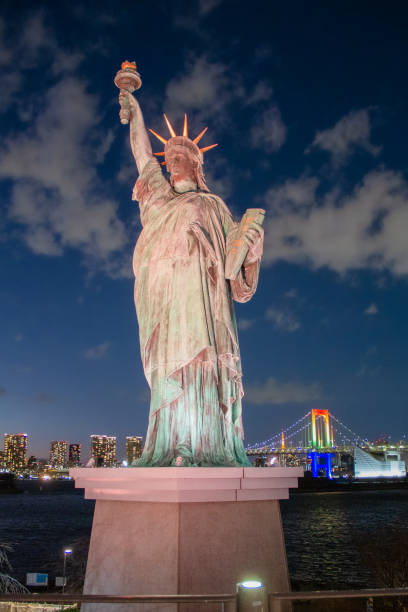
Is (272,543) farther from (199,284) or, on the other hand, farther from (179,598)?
(199,284)

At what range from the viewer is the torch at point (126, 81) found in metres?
7.10

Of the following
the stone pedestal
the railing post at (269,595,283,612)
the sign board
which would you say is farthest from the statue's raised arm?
the sign board

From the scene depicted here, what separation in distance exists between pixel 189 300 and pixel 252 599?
3376 mm

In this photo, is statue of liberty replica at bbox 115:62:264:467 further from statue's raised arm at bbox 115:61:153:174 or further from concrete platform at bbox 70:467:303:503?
concrete platform at bbox 70:467:303:503

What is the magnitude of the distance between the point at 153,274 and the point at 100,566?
122 inches

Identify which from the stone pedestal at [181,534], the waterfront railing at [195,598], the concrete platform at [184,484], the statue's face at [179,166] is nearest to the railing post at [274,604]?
the waterfront railing at [195,598]

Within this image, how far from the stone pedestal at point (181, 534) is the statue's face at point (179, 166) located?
12.7ft

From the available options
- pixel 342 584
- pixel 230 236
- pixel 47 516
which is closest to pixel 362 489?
pixel 47 516

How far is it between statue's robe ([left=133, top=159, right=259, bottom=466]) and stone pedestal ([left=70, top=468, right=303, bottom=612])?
550mm

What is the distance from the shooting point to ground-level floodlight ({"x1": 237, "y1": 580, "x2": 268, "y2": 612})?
2977mm

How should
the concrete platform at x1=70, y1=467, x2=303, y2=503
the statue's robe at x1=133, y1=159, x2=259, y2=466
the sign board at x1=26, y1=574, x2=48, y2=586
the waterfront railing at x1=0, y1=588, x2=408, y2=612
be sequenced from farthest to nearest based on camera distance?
the sign board at x1=26, y1=574, x2=48, y2=586
the statue's robe at x1=133, y1=159, x2=259, y2=466
the concrete platform at x1=70, y1=467, x2=303, y2=503
the waterfront railing at x1=0, y1=588, x2=408, y2=612

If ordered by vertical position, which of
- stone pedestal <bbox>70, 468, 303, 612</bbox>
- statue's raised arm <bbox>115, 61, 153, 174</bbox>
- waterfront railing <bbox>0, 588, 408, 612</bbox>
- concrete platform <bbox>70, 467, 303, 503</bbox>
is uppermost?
statue's raised arm <bbox>115, 61, 153, 174</bbox>

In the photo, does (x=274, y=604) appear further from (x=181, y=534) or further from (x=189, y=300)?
(x=189, y=300)

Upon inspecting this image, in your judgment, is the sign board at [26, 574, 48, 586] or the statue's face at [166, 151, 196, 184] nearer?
the statue's face at [166, 151, 196, 184]
